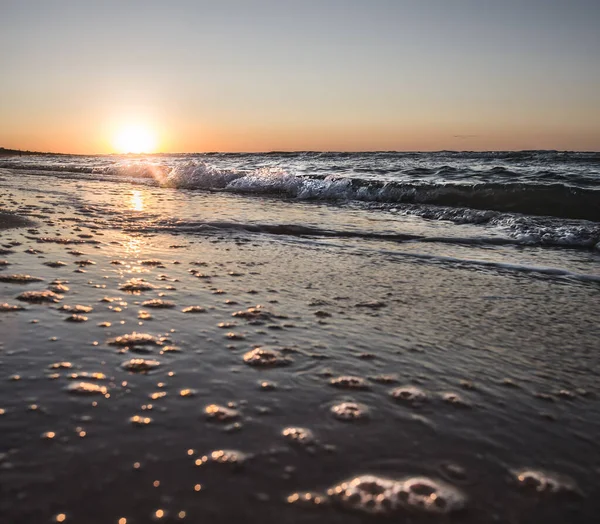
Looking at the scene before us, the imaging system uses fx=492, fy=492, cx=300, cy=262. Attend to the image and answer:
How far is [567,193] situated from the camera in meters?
10.4

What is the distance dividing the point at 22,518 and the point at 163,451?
386 mm

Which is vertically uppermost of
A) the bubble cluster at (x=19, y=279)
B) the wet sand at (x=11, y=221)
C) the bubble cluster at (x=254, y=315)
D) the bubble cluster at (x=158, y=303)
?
the wet sand at (x=11, y=221)

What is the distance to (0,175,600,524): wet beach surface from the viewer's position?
129 cm

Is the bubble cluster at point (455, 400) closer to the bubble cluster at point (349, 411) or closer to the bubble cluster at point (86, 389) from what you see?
the bubble cluster at point (349, 411)

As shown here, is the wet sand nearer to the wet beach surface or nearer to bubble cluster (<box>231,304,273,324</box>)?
the wet beach surface

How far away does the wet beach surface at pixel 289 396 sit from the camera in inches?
50.9

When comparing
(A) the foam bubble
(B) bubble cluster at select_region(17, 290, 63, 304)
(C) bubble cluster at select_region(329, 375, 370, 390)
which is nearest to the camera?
(C) bubble cluster at select_region(329, 375, 370, 390)

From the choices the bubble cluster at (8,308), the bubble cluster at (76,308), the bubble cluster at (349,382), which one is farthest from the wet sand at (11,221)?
the bubble cluster at (349,382)

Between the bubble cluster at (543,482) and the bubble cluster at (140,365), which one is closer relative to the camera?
the bubble cluster at (543,482)

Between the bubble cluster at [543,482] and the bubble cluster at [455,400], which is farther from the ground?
the bubble cluster at [455,400]

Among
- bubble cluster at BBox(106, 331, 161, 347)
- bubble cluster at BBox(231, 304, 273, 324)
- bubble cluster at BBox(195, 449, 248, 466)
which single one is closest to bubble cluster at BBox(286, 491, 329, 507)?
bubble cluster at BBox(195, 449, 248, 466)

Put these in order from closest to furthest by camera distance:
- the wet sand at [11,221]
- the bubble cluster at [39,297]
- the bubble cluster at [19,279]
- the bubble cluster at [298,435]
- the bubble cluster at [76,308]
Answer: the bubble cluster at [298,435] → the bubble cluster at [76,308] → the bubble cluster at [39,297] → the bubble cluster at [19,279] → the wet sand at [11,221]

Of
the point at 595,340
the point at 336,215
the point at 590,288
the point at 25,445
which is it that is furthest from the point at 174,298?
the point at 336,215

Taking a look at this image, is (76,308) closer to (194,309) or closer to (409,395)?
(194,309)
